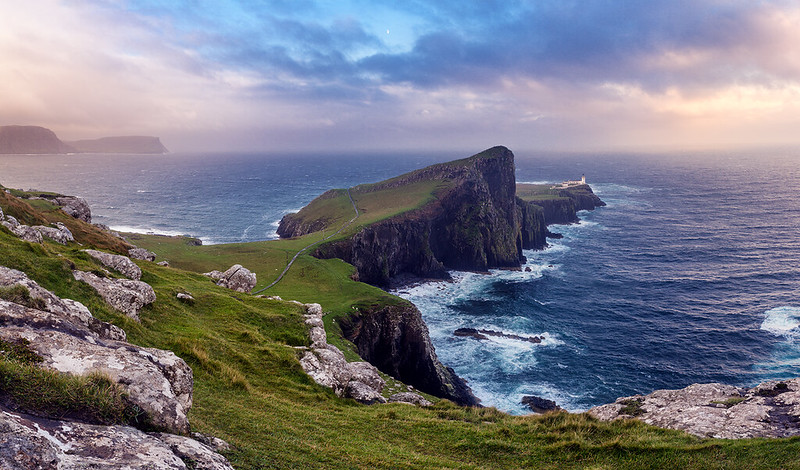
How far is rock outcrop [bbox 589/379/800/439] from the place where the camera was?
16.8m

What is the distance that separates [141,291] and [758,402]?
3447 centimetres

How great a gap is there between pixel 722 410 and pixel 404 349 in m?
38.5

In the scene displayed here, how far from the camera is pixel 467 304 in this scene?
268 feet

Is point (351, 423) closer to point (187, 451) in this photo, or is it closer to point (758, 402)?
point (187, 451)

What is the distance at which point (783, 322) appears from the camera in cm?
6462

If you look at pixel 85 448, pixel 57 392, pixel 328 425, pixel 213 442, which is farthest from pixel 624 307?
pixel 57 392

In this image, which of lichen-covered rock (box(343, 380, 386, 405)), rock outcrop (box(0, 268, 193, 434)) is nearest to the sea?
lichen-covered rock (box(343, 380, 386, 405))

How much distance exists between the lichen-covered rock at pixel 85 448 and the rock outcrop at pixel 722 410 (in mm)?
20270

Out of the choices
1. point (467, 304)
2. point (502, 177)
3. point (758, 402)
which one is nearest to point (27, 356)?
point (758, 402)

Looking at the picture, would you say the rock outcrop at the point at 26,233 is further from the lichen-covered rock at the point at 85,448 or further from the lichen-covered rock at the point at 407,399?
the lichen-covered rock at the point at 85,448

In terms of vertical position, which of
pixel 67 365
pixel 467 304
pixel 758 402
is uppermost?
pixel 67 365

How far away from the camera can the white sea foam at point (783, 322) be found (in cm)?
6181

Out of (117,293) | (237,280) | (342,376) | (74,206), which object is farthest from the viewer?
(74,206)

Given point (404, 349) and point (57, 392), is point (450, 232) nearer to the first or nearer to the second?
point (404, 349)
